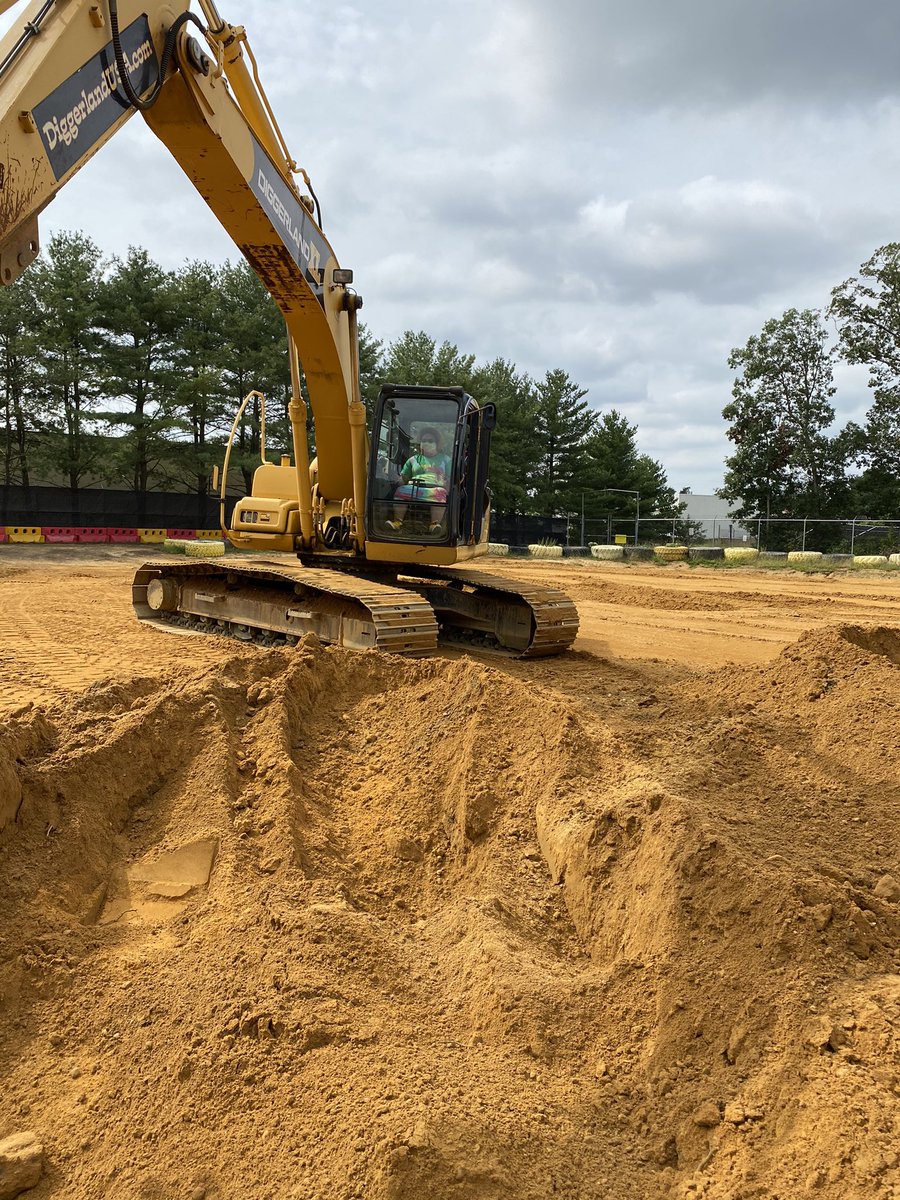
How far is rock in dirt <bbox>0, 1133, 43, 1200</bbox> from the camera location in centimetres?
230

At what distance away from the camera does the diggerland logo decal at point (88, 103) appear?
4168mm

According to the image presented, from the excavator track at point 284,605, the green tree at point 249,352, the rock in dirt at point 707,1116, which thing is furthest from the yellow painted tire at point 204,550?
the rock in dirt at point 707,1116

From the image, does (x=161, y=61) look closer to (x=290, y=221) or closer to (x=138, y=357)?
(x=290, y=221)

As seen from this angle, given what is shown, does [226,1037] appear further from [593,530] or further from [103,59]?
[593,530]

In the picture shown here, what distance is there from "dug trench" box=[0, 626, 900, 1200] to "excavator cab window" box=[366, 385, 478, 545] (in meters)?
3.61

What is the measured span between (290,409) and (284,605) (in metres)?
2.12

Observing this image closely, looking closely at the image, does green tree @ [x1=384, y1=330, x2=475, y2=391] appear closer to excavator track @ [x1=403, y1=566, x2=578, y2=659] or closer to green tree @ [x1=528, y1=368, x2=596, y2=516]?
green tree @ [x1=528, y1=368, x2=596, y2=516]

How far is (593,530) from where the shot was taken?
38.0m

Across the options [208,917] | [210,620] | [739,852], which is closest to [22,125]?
[208,917]

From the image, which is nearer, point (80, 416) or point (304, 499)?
point (304, 499)

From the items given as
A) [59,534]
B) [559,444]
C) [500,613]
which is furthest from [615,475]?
[500,613]

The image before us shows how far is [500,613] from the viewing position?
951 centimetres

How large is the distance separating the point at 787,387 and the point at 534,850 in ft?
115

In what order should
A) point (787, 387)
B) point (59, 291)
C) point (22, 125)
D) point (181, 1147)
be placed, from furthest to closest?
1. point (787, 387)
2. point (59, 291)
3. point (22, 125)
4. point (181, 1147)
